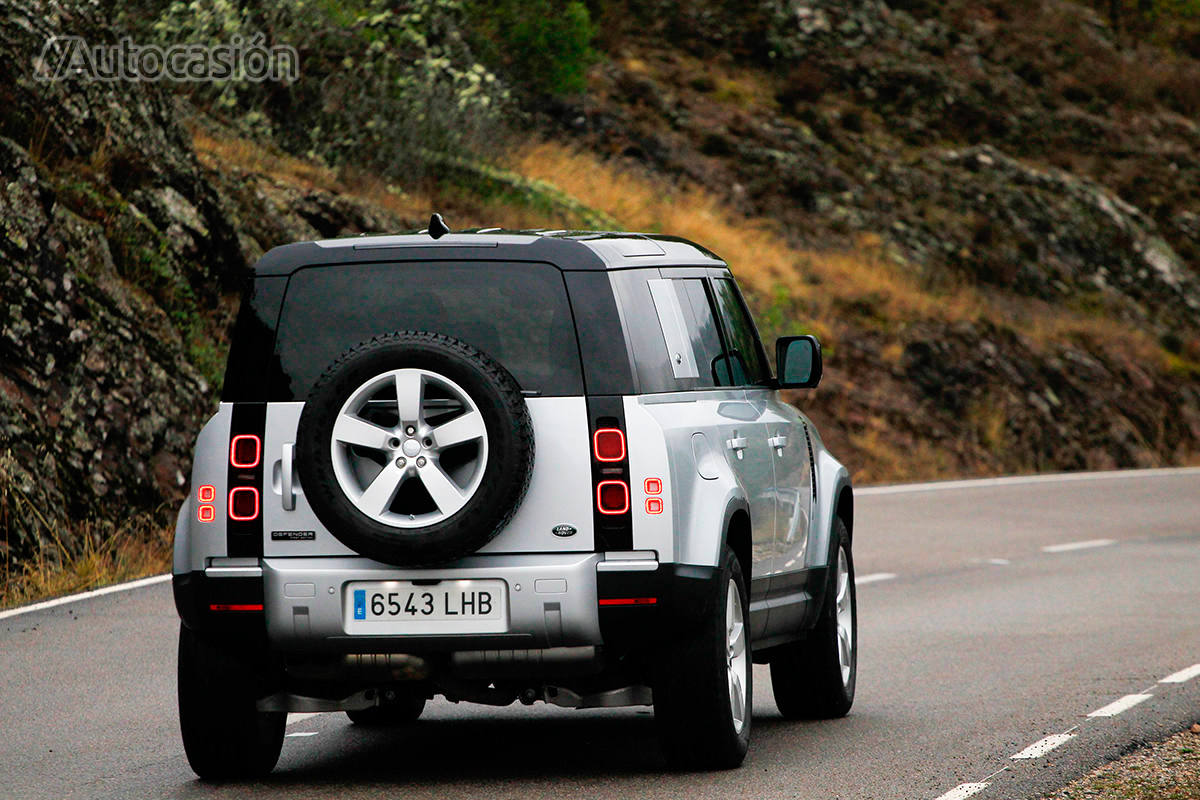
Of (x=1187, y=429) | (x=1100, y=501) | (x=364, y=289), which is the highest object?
(x=364, y=289)

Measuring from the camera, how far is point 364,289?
24.3 feet

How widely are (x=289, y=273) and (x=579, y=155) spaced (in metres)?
29.7

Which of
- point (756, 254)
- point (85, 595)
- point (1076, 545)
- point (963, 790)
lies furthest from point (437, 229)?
point (756, 254)

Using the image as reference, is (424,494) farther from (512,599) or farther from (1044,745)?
(1044,745)

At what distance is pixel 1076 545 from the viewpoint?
19391 mm

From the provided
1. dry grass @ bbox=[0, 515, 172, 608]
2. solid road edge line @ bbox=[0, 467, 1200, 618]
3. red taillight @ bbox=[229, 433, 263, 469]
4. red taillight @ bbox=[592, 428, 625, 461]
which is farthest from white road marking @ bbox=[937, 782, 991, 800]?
solid road edge line @ bbox=[0, 467, 1200, 618]

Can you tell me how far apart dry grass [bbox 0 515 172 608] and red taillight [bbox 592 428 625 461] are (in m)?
7.21

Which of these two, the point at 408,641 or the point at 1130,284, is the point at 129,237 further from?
the point at 1130,284

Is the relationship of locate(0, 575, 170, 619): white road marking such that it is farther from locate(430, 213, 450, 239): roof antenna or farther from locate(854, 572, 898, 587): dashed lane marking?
locate(430, 213, 450, 239): roof antenna

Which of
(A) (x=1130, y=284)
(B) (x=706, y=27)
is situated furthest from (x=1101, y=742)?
(B) (x=706, y=27)

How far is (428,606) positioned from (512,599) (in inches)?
11.3

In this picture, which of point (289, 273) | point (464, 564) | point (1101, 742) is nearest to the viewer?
point (464, 564)

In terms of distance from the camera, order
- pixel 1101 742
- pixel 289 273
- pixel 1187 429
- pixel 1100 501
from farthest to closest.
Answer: pixel 1187 429, pixel 1100 501, pixel 1101 742, pixel 289 273

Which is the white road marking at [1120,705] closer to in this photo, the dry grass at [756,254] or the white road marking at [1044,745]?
the white road marking at [1044,745]
